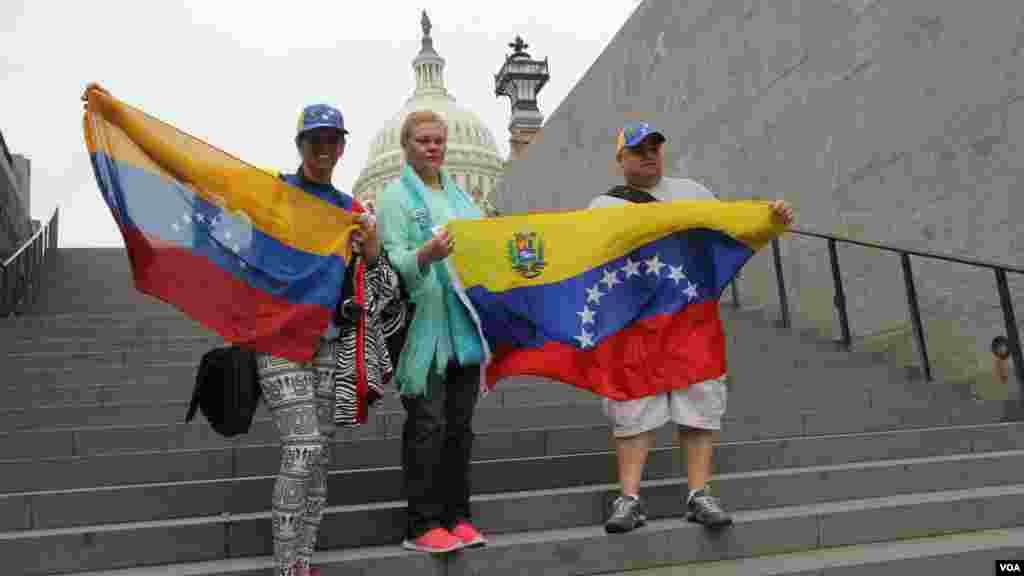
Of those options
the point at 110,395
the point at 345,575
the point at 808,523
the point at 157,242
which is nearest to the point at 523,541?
the point at 345,575

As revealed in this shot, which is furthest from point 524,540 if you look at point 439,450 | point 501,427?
point 501,427

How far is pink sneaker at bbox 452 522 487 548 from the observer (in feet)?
12.9

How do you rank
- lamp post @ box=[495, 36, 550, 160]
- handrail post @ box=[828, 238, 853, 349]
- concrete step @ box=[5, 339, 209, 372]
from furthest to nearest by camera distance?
lamp post @ box=[495, 36, 550, 160], handrail post @ box=[828, 238, 853, 349], concrete step @ box=[5, 339, 209, 372]

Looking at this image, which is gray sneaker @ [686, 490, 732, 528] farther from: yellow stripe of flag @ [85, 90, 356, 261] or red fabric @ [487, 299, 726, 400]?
yellow stripe of flag @ [85, 90, 356, 261]

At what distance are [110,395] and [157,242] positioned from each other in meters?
2.91

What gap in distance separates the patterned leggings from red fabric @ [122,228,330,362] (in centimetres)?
10

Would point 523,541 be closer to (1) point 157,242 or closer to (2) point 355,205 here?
(2) point 355,205

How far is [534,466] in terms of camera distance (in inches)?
192

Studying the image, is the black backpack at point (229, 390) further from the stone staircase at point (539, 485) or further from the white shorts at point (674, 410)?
the white shorts at point (674, 410)

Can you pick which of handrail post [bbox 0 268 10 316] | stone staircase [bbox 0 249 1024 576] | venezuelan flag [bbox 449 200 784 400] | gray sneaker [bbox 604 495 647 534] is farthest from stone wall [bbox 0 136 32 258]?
gray sneaker [bbox 604 495 647 534]

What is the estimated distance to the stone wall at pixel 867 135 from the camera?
7703mm

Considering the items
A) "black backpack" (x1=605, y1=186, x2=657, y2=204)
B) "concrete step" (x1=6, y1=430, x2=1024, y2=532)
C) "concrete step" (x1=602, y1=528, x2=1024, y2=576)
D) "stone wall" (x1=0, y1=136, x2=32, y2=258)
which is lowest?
"concrete step" (x1=602, y1=528, x2=1024, y2=576)

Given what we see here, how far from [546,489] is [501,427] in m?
1.00

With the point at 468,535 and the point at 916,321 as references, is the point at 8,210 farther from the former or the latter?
the point at 468,535
